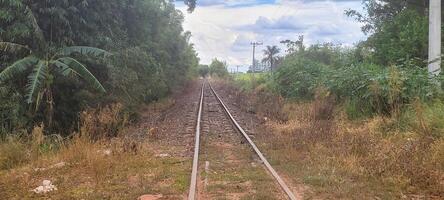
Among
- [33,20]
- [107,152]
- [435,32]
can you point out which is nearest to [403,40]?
[435,32]

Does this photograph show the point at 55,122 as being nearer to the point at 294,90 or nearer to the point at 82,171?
the point at 82,171

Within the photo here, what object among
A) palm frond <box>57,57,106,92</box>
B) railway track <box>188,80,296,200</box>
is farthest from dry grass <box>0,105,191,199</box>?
palm frond <box>57,57,106,92</box>

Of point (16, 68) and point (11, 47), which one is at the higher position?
point (11, 47)

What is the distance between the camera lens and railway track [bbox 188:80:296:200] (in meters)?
8.01

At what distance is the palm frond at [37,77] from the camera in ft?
43.5

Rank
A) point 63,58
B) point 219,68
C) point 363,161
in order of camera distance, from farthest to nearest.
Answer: point 219,68
point 63,58
point 363,161

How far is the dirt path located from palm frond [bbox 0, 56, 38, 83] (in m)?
5.46

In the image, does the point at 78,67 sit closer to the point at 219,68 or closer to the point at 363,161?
the point at 363,161

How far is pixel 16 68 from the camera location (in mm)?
13508

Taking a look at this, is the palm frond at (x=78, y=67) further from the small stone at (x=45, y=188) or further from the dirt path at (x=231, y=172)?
the small stone at (x=45, y=188)

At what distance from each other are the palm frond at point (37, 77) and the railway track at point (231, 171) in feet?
15.2

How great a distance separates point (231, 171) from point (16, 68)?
7.26 metres

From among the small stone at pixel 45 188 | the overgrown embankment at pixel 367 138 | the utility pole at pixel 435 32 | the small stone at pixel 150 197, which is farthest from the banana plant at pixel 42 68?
the utility pole at pixel 435 32

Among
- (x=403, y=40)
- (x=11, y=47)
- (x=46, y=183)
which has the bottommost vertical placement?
(x=46, y=183)
